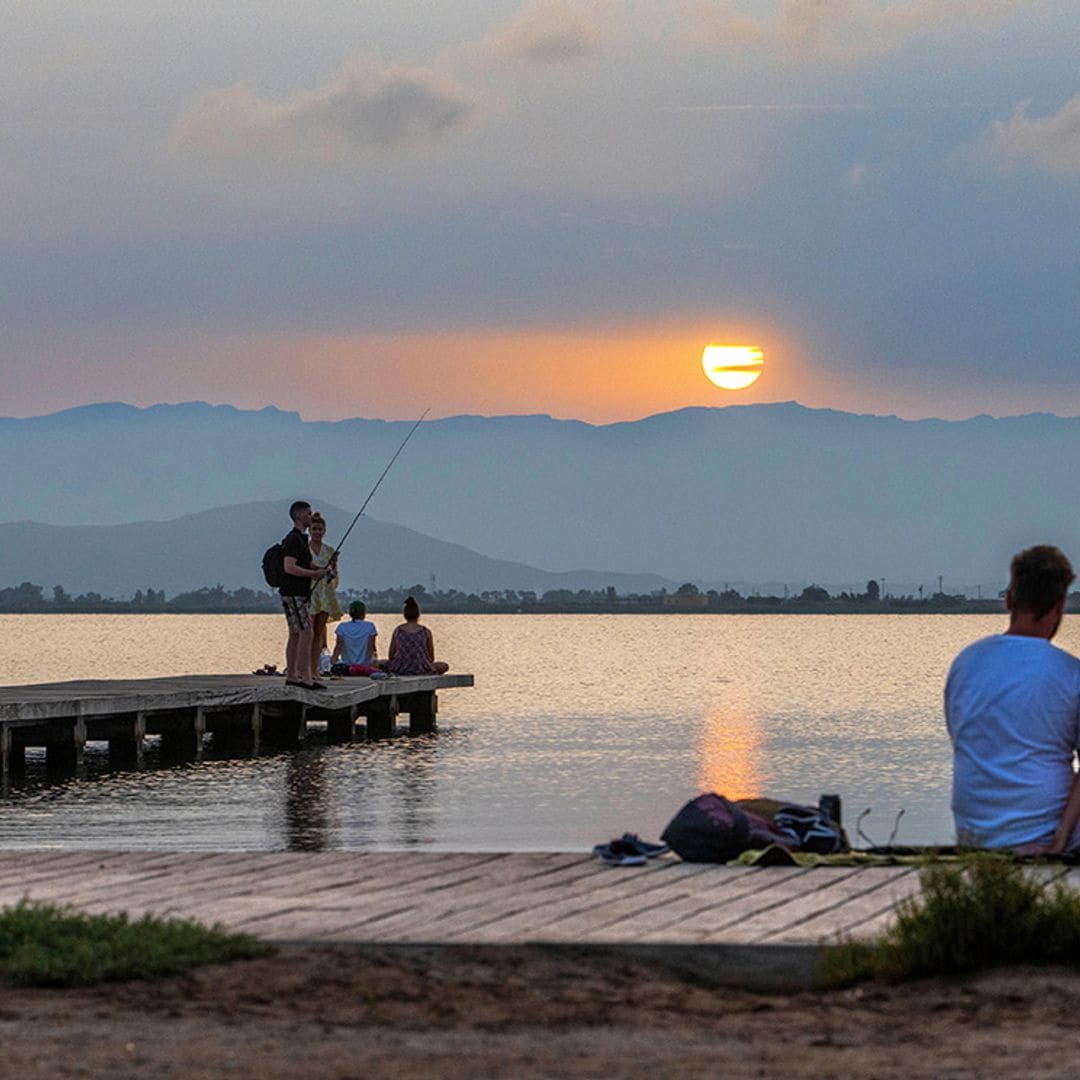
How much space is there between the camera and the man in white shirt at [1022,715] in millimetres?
7633

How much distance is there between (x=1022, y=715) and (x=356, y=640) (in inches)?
881

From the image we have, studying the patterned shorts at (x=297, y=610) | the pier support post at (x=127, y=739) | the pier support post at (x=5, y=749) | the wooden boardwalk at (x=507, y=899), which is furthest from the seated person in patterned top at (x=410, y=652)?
the wooden boardwalk at (x=507, y=899)

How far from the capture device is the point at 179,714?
25.8 meters

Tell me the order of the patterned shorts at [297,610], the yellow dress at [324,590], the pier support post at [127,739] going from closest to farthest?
the patterned shorts at [297,610]
the yellow dress at [324,590]
the pier support post at [127,739]

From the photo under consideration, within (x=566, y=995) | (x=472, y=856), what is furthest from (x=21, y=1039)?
(x=472, y=856)

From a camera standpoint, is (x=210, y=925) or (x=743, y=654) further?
(x=743, y=654)

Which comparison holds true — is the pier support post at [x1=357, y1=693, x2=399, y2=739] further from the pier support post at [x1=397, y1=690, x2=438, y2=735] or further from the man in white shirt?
the man in white shirt

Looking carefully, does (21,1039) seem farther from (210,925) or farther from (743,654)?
(743,654)

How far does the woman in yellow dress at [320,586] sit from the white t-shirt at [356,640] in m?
4.21

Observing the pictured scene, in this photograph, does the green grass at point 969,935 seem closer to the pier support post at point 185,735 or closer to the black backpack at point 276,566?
the black backpack at point 276,566

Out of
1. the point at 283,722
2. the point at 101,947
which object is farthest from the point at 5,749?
the point at 101,947

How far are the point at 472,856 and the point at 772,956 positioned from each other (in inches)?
101

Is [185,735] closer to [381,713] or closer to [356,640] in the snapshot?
[356,640]

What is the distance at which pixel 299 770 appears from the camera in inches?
959
